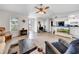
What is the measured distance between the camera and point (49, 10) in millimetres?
1386

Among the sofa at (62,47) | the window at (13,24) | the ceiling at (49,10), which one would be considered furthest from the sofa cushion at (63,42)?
the window at (13,24)

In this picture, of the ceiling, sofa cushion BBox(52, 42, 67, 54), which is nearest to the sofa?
sofa cushion BBox(52, 42, 67, 54)

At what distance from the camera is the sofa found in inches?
52.5

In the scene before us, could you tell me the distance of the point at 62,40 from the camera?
1415 mm

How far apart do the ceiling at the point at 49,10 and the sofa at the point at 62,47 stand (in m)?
0.42

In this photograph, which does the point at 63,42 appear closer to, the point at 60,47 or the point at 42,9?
the point at 60,47

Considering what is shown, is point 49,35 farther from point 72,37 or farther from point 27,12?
point 27,12

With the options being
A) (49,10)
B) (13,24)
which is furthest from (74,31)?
(13,24)

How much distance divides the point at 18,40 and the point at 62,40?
64 centimetres

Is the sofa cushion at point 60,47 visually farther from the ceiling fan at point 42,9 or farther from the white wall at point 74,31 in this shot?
the ceiling fan at point 42,9

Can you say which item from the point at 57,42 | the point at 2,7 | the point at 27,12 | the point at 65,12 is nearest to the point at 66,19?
the point at 65,12

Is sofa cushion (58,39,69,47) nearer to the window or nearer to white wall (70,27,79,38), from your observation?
white wall (70,27,79,38)

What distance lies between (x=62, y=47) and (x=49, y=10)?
562mm

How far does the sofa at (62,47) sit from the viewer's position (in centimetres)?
133
